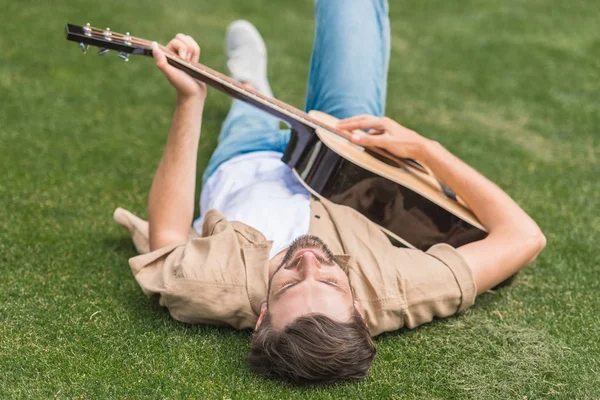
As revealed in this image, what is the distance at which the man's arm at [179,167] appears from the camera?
3.06 m

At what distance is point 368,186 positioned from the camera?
317 cm

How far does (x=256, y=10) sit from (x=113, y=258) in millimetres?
3826

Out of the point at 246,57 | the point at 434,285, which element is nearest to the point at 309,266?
the point at 434,285

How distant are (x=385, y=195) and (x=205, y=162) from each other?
4.61 ft

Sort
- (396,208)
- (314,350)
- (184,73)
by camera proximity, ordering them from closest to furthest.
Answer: (314,350) → (184,73) → (396,208)

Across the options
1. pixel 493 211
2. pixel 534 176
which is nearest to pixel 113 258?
pixel 493 211

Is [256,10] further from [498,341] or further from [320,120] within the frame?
[498,341]

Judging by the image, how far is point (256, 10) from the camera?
260 inches

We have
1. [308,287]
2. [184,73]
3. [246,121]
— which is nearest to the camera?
[308,287]

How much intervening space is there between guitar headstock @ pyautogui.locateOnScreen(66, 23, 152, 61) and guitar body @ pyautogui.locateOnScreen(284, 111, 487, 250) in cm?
79

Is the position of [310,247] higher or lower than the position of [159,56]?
lower

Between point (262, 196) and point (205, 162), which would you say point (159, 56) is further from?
point (205, 162)

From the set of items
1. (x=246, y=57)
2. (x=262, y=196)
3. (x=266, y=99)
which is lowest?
(x=262, y=196)

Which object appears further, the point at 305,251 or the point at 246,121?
the point at 246,121
